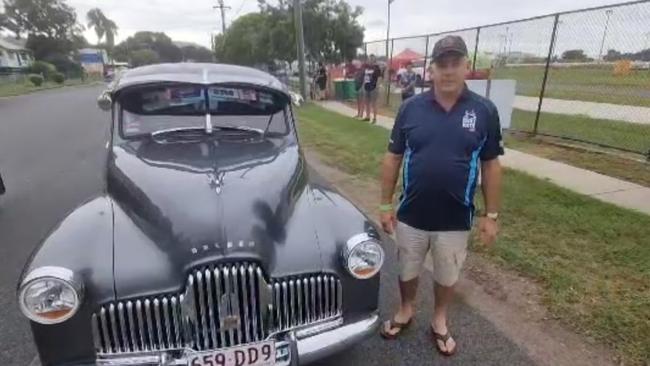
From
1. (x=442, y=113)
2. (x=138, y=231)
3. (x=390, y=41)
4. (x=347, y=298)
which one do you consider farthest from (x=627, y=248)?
(x=390, y=41)

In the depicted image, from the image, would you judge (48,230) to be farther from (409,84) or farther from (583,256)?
(409,84)

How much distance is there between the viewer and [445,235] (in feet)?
10.1

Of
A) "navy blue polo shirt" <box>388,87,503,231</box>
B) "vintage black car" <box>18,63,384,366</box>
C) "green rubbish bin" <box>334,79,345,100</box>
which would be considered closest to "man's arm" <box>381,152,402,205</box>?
"navy blue polo shirt" <box>388,87,503,231</box>

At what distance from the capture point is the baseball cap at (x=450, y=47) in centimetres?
278

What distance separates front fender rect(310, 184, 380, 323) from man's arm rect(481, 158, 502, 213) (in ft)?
2.49

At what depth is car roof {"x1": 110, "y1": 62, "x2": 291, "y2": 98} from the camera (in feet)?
12.5

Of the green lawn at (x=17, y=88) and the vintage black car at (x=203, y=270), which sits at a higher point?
the vintage black car at (x=203, y=270)

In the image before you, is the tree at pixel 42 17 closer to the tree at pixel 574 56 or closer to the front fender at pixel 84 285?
the tree at pixel 574 56

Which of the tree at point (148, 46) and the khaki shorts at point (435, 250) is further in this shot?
the tree at point (148, 46)

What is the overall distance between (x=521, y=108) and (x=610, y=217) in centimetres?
1005

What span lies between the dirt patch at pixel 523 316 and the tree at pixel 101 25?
134m

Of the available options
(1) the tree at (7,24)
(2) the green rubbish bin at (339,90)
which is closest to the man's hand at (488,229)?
(2) the green rubbish bin at (339,90)

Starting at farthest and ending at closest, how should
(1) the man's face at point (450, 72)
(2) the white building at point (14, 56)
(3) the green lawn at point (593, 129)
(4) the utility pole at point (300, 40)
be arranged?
(2) the white building at point (14, 56) → (4) the utility pole at point (300, 40) → (3) the green lawn at point (593, 129) → (1) the man's face at point (450, 72)

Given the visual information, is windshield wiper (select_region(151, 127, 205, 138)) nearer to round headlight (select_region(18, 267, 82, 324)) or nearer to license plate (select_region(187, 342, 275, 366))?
round headlight (select_region(18, 267, 82, 324))
